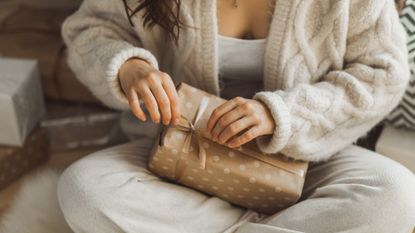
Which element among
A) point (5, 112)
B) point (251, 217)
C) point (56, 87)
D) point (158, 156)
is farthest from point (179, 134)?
point (56, 87)

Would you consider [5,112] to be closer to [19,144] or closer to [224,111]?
[19,144]

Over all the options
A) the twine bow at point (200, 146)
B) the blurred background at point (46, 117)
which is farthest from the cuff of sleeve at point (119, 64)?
the blurred background at point (46, 117)

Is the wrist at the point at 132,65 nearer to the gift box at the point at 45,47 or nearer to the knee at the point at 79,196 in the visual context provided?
the knee at the point at 79,196

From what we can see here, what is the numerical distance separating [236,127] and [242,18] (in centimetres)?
24

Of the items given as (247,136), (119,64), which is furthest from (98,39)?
(247,136)

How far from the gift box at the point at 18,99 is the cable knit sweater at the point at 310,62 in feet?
0.81

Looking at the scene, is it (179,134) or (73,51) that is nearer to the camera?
(179,134)

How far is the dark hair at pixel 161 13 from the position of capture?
34.0 inches

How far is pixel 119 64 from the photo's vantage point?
0.82m

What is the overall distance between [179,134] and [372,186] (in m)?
0.29

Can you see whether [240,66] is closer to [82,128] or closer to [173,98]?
[173,98]

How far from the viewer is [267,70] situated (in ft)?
2.93

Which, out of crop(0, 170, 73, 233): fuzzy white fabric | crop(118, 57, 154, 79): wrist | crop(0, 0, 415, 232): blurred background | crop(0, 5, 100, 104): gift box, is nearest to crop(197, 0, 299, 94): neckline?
crop(118, 57, 154, 79): wrist

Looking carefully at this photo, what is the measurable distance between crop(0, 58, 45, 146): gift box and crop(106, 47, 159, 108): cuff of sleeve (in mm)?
340
